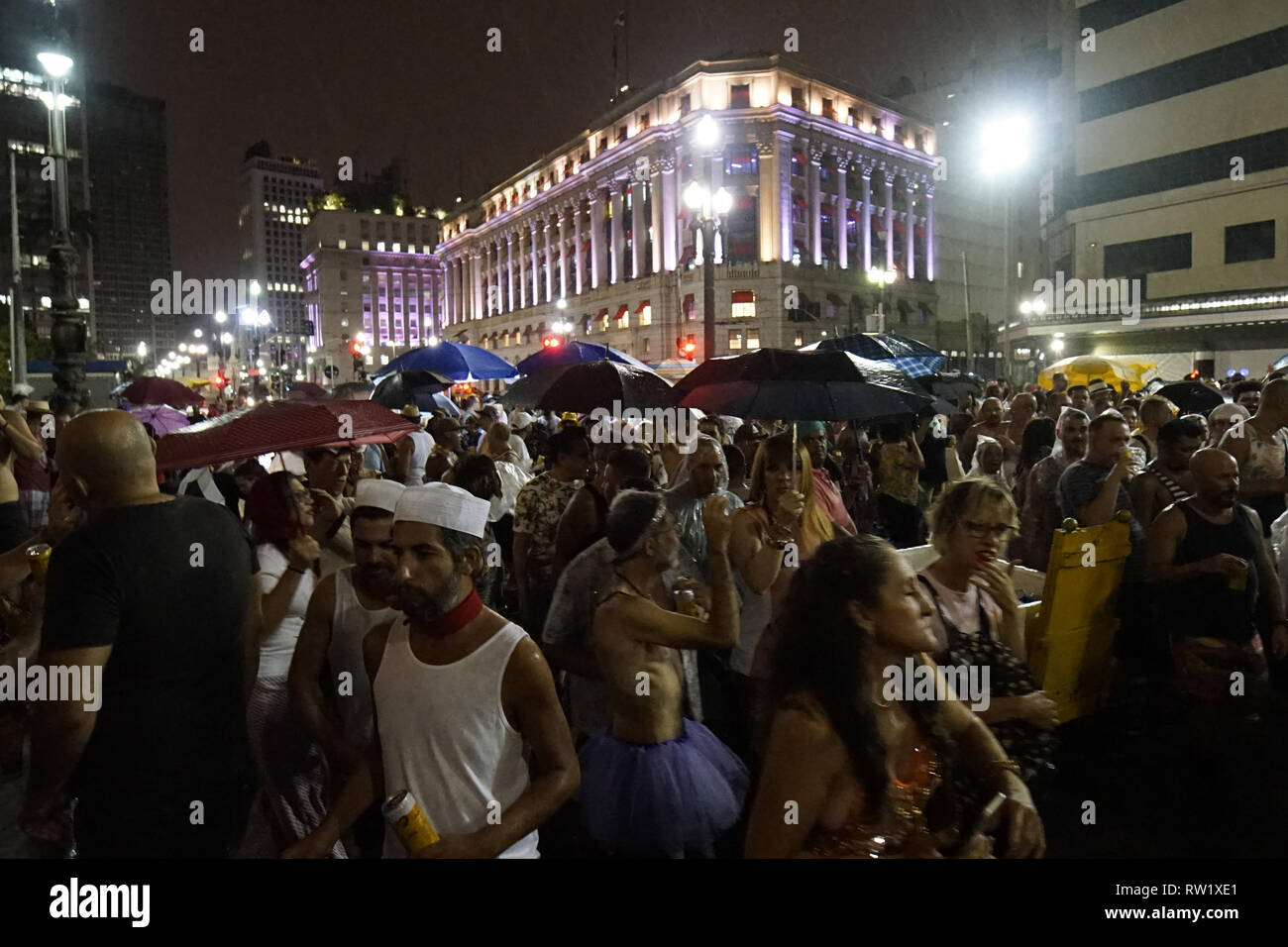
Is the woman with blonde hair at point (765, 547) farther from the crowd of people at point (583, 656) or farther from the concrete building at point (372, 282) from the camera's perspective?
the concrete building at point (372, 282)

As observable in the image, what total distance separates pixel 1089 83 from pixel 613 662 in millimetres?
51071

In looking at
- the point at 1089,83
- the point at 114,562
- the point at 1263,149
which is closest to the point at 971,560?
the point at 114,562

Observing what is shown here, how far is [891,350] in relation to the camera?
10242mm

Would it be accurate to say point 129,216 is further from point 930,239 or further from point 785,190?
point 930,239

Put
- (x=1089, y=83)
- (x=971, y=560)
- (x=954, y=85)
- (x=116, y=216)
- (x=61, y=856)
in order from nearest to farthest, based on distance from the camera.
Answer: (x=61, y=856), (x=971, y=560), (x=1089, y=83), (x=954, y=85), (x=116, y=216)

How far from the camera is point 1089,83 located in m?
43.0

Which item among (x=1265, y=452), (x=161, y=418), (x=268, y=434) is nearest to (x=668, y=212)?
(x=161, y=418)

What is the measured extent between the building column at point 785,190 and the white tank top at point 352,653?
191 feet

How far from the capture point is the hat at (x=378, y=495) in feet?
11.6

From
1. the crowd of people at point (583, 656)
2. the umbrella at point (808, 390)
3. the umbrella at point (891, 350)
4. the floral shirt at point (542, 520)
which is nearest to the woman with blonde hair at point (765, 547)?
the crowd of people at point (583, 656)

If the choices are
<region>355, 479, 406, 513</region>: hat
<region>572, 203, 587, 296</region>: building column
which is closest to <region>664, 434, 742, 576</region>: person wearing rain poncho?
<region>355, 479, 406, 513</region>: hat

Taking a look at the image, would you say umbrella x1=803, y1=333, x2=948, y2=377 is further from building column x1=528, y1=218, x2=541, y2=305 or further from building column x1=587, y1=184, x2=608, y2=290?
building column x1=528, y1=218, x2=541, y2=305

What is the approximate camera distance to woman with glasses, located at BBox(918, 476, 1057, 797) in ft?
10.7
